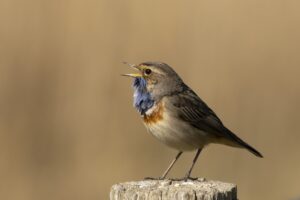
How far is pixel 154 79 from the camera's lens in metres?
8.23

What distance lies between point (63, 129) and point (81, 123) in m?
0.25

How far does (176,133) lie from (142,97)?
47 cm

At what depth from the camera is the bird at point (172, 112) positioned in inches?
317

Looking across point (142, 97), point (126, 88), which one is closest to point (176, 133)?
point (142, 97)

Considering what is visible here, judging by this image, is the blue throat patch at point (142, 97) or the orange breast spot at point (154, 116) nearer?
the orange breast spot at point (154, 116)

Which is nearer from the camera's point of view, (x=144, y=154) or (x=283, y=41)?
(x=144, y=154)

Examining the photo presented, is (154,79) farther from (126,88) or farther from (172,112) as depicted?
(126,88)

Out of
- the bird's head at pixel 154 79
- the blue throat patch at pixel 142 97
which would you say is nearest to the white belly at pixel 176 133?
the blue throat patch at pixel 142 97

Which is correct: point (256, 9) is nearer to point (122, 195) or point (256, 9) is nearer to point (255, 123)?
point (255, 123)

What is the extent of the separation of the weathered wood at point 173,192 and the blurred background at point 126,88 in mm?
4780

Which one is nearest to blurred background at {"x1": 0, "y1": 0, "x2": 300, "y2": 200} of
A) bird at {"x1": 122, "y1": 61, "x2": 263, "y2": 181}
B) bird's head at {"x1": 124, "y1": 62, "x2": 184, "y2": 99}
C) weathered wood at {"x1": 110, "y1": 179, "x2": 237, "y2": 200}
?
bird at {"x1": 122, "y1": 61, "x2": 263, "y2": 181}

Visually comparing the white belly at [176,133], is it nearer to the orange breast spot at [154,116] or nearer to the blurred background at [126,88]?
the orange breast spot at [154,116]

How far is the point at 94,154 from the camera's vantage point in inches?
431

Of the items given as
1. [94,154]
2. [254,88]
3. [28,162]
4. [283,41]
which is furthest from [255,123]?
[28,162]
